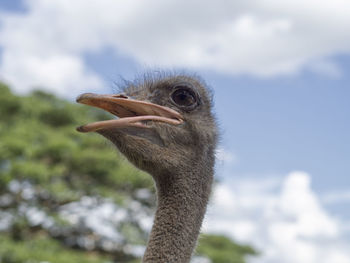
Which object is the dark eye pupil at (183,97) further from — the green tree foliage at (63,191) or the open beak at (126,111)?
the green tree foliage at (63,191)

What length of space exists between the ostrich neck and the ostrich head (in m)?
0.07

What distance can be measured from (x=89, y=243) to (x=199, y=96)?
1163 cm

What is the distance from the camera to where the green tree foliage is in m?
13.0

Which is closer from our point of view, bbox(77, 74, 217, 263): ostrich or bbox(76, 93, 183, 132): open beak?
bbox(76, 93, 183, 132): open beak

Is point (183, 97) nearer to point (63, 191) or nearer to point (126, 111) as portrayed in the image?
point (126, 111)

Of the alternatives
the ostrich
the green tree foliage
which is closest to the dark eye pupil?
the ostrich

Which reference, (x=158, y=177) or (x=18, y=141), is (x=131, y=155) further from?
(x=18, y=141)

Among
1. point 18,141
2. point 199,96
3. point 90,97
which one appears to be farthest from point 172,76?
point 18,141

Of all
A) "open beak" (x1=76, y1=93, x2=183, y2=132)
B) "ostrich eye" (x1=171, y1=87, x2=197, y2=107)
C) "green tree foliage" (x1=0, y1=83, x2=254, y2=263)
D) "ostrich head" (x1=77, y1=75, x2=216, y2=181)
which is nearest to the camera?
"open beak" (x1=76, y1=93, x2=183, y2=132)

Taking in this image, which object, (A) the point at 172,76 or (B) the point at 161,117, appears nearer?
(B) the point at 161,117

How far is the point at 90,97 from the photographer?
231cm

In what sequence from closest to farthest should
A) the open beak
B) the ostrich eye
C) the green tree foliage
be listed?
the open beak < the ostrich eye < the green tree foliage

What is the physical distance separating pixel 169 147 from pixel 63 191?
11237 millimetres

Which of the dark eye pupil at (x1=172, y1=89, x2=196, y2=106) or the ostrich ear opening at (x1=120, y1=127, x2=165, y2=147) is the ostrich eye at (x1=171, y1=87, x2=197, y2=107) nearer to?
the dark eye pupil at (x1=172, y1=89, x2=196, y2=106)
